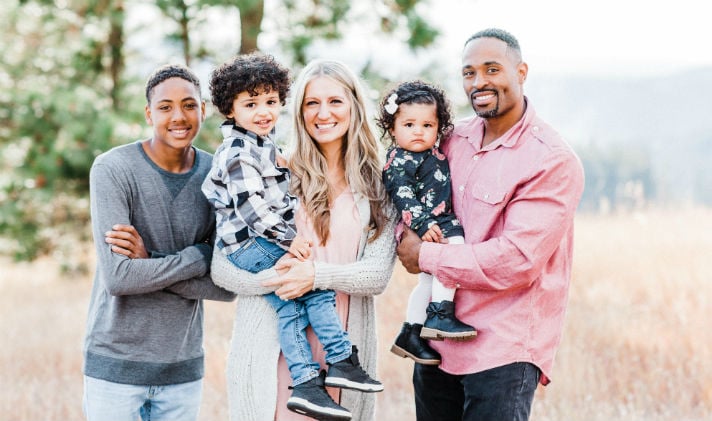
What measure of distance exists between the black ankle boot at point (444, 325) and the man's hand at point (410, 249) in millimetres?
178

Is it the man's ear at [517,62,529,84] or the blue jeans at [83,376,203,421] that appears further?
the blue jeans at [83,376,203,421]

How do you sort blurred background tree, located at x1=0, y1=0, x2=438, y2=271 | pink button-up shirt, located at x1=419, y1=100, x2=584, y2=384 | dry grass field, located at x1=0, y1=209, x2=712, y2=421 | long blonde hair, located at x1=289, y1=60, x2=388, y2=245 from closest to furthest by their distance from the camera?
pink button-up shirt, located at x1=419, y1=100, x2=584, y2=384 → long blonde hair, located at x1=289, y1=60, x2=388, y2=245 → dry grass field, located at x1=0, y1=209, x2=712, y2=421 → blurred background tree, located at x1=0, y1=0, x2=438, y2=271

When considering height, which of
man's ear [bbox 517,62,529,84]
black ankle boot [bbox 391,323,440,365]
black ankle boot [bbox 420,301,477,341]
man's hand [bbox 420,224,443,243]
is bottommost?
black ankle boot [bbox 391,323,440,365]

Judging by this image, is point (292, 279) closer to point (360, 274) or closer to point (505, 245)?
point (360, 274)

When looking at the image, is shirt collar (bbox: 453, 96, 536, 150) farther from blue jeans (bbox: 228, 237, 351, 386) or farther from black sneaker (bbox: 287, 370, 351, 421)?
black sneaker (bbox: 287, 370, 351, 421)

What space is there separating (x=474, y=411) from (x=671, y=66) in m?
35.6

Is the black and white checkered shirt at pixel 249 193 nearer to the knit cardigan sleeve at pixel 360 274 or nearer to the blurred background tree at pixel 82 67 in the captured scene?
the knit cardigan sleeve at pixel 360 274

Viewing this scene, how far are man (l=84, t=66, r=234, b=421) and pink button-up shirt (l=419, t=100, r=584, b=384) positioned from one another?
1040 millimetres

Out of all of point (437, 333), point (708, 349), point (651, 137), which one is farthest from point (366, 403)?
point (651, 137)

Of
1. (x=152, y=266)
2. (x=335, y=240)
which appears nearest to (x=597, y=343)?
(x=335, y=240)

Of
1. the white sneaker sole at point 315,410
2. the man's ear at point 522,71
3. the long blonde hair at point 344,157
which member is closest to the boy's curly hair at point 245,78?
the long blonde hair at point 344,157

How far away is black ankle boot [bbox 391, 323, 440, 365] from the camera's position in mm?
2822

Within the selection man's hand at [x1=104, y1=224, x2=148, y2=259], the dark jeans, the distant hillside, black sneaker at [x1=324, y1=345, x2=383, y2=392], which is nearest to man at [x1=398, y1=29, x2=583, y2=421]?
the dark jeans

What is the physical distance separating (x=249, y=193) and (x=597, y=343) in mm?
3962
